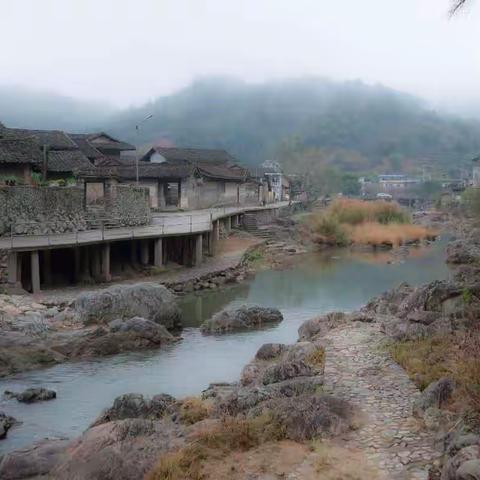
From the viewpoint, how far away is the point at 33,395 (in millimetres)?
16938

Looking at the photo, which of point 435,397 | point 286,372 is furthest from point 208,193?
point 435,397

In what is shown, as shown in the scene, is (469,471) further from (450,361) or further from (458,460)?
(450,361)

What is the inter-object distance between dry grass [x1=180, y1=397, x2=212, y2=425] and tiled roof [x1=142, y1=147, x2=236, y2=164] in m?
44.8

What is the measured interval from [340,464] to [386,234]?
144ft

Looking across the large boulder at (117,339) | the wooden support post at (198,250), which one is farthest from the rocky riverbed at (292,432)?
the wooden support post at (198,250)

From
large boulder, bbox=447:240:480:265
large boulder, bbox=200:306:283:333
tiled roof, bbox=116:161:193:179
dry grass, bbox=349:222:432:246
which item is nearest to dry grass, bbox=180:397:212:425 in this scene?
large boulder, bbox=200:306:283:333

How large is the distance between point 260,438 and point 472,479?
12.9 feet

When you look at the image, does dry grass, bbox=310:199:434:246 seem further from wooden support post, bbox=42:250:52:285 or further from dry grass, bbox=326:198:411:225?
wooden support post, bbox=42:250:52:285

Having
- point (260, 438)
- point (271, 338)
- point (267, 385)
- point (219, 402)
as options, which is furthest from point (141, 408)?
point (271, 338)

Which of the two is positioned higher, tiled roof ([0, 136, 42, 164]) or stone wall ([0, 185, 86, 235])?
tiled roof ([0, 136, 42, 164])

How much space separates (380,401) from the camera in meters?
13.4

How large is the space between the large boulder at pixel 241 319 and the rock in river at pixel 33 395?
8089mm

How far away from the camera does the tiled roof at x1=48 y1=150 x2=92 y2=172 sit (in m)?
36.7

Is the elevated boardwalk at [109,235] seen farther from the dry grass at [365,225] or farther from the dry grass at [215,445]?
the dry grass at [215,445]
